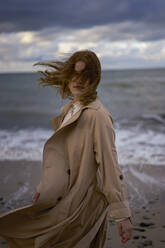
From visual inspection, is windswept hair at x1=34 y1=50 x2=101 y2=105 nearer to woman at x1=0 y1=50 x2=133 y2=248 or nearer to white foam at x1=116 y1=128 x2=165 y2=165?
woman at x1=0 y1=50 x2=133 y2=248

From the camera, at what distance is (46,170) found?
2.02 m

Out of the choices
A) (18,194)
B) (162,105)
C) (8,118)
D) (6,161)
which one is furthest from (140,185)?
(162,105)

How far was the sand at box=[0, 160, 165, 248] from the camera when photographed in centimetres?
349

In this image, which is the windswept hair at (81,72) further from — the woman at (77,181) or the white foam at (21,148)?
the white foam at (21,148)

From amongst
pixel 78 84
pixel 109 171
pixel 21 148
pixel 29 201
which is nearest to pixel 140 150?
pixel 21 148

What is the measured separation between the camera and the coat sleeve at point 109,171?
1.83 m

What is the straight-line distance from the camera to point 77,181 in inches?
78.1

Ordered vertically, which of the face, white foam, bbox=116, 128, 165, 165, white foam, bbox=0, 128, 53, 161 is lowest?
white foam, bbox=116, 128, 165, 165

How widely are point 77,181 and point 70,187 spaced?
6 centimetres

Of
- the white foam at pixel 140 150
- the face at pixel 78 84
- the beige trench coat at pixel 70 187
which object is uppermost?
the face at pixel 78 84

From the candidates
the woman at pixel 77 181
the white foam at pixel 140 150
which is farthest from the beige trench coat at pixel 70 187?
the white foam at pixel 140 150

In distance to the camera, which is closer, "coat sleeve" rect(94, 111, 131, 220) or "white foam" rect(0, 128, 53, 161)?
"coat sleeve" rect(94, 111, 131, 220)

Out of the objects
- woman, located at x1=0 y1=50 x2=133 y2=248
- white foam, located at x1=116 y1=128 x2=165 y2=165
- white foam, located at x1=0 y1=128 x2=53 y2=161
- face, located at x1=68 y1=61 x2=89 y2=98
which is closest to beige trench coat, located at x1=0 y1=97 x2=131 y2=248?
woman, located at x1=0 y1=50 x2=133 y2=248

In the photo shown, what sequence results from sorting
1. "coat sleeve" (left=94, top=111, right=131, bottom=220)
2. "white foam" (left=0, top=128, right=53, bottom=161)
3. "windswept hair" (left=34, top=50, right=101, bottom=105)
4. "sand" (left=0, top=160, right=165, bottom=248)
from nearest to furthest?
"coat sleeve" (left=94, top=111, right=131, bottom=220) → "windswept hair" (left=34, top=50, right=101, bottom=105) → "sand" (left=0, top=160, right=165, bottom=248) → "white foam" (left=0, top=128, right=53, bottom=161)
